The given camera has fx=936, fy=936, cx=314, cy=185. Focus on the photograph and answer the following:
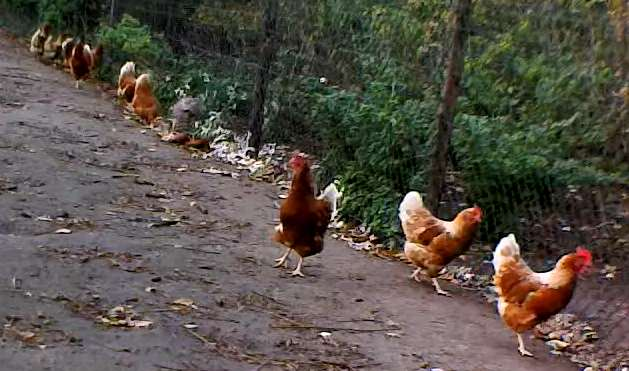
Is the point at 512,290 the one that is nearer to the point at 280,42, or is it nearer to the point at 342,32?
the point at 342,32

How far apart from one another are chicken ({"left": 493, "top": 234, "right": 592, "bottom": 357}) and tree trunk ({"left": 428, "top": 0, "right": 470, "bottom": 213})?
147 centimetres

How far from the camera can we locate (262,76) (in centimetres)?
941

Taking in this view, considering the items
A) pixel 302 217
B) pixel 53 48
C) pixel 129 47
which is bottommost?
pixel 53 48

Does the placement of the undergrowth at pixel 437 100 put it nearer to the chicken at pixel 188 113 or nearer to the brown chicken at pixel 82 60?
the chicken at pixel 188 113

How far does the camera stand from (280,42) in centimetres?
923

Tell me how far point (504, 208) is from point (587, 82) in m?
1.17

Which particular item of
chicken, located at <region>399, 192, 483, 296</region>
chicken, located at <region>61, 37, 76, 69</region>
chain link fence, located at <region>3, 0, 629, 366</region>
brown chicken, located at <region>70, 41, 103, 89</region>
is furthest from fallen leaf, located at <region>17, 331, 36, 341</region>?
chicken, located at <region>61, 37, 76, 69</region>

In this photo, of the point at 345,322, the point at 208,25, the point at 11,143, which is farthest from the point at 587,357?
the point at 208,25

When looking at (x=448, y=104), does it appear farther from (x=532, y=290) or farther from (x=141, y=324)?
(x=141, y=324)

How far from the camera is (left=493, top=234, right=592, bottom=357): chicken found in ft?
16.7

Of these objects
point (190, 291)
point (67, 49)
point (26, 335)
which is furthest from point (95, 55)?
point (26, 335)

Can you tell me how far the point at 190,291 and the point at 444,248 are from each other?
1.69 meters

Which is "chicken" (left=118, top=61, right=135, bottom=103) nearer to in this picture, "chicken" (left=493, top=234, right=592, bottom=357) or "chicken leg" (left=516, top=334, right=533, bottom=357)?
"chicken" (left=493, top=234, right=592, bottom=357)

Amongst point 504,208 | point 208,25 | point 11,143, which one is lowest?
point 11,143
